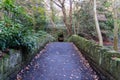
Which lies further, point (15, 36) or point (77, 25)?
point (77, 25)

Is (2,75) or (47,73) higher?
(2,75)

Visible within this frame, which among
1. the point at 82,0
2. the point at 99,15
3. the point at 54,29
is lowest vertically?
the point at 54,29

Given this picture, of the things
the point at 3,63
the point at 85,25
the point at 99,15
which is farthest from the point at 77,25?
the point at 3,63

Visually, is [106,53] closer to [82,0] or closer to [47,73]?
[47,73]

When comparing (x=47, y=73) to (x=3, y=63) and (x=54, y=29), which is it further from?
(x=54, y=29)

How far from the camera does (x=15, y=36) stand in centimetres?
Result: 575

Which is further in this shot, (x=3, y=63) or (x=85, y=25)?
(x=85, y=25)

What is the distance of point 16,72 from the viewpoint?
18.7ft

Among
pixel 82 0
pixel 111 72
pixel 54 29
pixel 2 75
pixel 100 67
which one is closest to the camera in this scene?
pixel 2 75

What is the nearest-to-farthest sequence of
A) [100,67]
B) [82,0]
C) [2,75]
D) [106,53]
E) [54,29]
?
[2,75]
[106,53]
[100,67]
[82,0]
[54,29]

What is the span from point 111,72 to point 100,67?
1.15m

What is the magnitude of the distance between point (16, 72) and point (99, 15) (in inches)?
790

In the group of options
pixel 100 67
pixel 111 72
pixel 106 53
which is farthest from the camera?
pixel 100 67

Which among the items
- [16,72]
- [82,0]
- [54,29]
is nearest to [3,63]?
[16,72]
